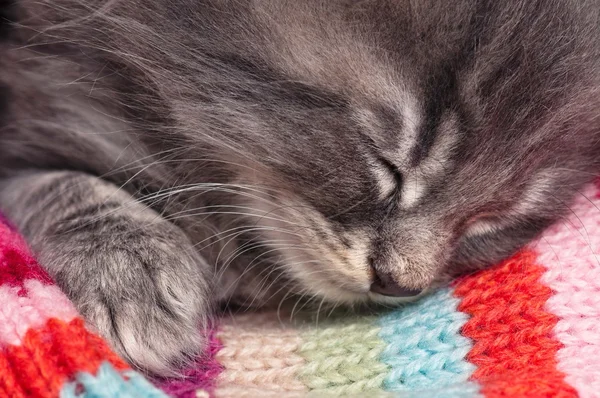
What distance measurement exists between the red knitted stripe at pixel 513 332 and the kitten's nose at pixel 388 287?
8 cm

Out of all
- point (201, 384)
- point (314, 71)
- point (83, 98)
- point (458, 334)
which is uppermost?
point (314, 71)

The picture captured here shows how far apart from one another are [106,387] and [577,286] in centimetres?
64

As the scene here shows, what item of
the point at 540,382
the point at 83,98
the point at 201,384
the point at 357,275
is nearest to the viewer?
the point at 540,382

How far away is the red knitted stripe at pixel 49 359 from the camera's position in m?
0.80

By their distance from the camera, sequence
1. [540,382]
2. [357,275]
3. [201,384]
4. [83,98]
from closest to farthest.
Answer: [540,382]
[201,384]
[357,275]
[83,98]

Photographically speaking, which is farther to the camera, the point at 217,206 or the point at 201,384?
the point at 217,206

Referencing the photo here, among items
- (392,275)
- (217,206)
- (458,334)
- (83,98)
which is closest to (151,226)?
(217,206)

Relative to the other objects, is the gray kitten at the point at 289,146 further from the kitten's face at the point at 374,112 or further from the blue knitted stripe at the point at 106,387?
the blue knitted stripe at the point at 106,387

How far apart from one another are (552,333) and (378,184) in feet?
0.99

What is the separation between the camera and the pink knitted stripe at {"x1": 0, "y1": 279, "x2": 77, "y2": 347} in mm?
848

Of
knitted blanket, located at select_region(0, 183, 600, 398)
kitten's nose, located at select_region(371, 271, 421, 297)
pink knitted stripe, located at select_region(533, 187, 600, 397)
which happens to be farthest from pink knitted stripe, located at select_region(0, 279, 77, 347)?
pink knitted stripe, located at select_region(533, 187, 600, 397)

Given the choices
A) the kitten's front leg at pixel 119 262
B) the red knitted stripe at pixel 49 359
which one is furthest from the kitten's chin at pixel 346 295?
the red knitted stripe at pixel 49 359

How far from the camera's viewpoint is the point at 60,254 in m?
1.05

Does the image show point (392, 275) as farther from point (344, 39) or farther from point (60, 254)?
point (60, 254)
